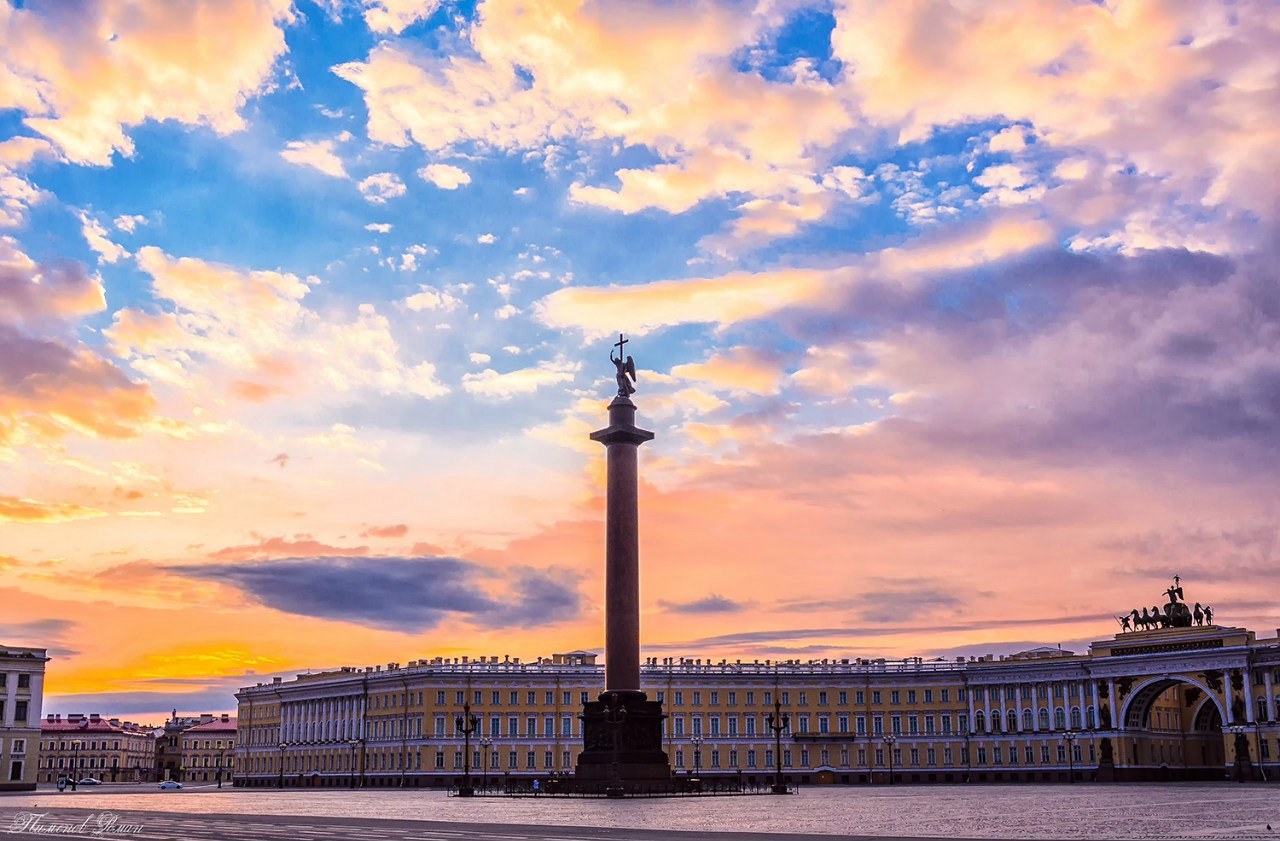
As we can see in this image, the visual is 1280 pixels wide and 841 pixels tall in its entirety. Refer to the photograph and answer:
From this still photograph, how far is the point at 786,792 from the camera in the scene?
81000 millimetres

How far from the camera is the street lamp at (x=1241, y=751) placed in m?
113

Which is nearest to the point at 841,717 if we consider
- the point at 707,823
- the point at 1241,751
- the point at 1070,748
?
the point at 1070,748

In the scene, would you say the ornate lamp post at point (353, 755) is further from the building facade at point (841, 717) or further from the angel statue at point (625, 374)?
the angel statue at point (625, 374)

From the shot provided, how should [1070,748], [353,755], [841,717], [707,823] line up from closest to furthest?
[707,823] → [1070,748] → [841,717] → [353,755]

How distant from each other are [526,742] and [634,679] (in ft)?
240

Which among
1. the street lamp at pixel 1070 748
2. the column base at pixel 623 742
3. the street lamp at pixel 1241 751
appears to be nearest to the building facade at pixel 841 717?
the street lamp at pixel 1070 748

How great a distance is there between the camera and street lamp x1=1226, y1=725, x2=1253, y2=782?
11271 cm

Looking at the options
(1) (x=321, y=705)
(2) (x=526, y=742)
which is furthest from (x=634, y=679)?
(1) (x=321, y=705)

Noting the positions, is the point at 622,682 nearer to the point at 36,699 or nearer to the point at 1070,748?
the point at 36,699

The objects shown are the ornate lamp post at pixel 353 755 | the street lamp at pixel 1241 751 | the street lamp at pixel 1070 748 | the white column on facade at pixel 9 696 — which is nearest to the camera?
the white column on facade at pixel 9 696

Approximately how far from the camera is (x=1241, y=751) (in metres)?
119

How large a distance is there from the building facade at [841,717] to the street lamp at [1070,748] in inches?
10.4

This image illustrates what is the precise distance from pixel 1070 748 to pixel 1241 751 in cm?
1880

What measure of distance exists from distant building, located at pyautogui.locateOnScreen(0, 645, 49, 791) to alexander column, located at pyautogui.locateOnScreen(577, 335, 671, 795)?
61.6 meters
